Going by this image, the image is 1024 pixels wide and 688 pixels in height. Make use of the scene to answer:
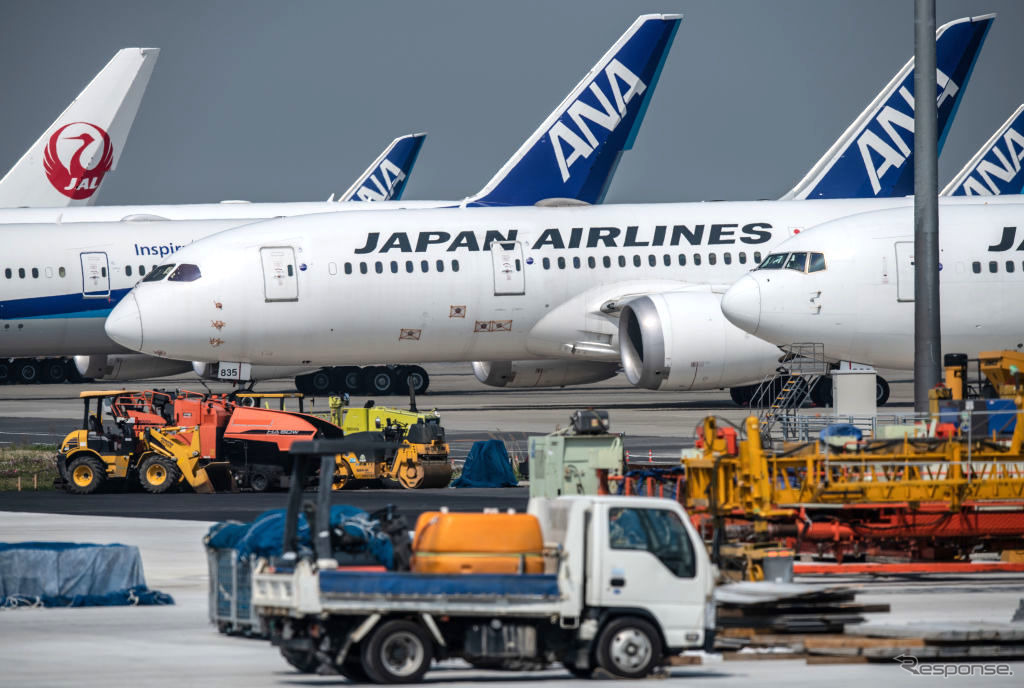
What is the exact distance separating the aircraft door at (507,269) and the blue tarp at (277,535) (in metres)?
26.1

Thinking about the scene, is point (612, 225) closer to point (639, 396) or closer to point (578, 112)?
point (578, 112)

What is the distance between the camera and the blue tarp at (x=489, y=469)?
30859 mm

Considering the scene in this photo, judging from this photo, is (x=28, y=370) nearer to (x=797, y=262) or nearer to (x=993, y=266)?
(x=797, y=262)

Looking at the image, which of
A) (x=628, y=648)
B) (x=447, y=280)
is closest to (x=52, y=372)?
(x=447, y=280)

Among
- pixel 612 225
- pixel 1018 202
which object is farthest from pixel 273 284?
pixel 1018 202

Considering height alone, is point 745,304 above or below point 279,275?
below

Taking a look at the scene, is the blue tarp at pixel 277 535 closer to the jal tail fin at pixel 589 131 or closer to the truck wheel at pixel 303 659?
the truck wheel at pixel 303 659

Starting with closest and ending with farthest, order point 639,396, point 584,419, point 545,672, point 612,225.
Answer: point 545,672 < point 584,419 < point 612,225 < point 639,396

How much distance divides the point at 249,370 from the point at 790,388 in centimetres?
1397

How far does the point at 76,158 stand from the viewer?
67.6m

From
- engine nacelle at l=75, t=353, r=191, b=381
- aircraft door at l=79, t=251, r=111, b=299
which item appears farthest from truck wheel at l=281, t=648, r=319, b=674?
aircraft door at l=79, t=251, r=111, b=299

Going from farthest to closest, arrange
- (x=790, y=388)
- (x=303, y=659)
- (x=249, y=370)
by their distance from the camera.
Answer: (x=249, y=370) → (x=790, y=388) → (x=303, y=659)

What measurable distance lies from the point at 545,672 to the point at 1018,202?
28.2 metres

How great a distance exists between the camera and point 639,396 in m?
55.9
